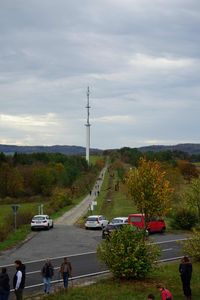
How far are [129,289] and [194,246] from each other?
6.58 m

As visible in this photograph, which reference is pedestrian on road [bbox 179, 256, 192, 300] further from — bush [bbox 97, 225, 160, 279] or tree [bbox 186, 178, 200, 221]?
tree [bbox 186, 178, 200, 221]

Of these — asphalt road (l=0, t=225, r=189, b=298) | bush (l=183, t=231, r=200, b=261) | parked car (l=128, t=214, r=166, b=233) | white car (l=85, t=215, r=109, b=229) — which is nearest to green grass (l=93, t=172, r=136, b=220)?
white car (l=85, t=215, r=109, b=229)

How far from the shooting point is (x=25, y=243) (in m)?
34.6

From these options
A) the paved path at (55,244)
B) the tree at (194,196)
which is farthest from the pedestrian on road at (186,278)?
the tree at (194,196)

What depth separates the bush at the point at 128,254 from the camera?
19906 mm

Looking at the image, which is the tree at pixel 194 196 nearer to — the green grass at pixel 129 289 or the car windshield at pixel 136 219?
the car windshield at pixel 136 219

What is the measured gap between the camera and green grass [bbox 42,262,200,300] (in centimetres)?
1759

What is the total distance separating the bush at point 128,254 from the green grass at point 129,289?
16.8 inches

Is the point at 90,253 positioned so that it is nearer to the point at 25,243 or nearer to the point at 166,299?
the point at 25,243

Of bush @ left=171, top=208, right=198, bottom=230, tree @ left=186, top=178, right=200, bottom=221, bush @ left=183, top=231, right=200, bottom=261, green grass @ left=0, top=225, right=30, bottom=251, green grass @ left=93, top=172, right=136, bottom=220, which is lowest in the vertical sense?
green grass @ left=93, top=172, right=136, bottom=220

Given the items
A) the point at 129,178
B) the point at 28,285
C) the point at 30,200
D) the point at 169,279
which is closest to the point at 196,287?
the point at 169,279

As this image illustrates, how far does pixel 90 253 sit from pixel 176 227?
15.4 meters

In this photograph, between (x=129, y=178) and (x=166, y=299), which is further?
(x=129, y=178)

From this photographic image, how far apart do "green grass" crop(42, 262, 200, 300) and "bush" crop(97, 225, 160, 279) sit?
0.43 meters
